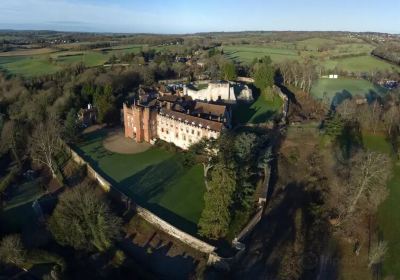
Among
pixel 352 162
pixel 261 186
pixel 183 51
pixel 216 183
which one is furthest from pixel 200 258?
pixel 183 51

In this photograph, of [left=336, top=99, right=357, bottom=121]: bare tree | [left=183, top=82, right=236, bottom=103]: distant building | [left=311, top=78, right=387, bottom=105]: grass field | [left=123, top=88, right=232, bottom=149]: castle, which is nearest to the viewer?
[left=123, top=88, right=232, bottom=149]: castle

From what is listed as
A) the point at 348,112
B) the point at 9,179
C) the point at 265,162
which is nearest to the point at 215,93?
the point at 348,112

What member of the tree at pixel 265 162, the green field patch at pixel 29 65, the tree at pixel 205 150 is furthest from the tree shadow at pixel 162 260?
the green field patch at pixel 29 65

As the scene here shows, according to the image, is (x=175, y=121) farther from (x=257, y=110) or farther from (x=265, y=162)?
(x=257, y=110)

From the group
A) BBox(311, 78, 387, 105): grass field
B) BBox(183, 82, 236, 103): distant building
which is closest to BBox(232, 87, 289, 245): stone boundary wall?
BBox(183, 82, 236, 103): distant building

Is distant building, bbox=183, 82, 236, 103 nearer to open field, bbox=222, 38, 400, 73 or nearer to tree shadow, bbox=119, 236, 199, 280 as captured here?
tree shadow, bbox=119, 236, 199, 280
